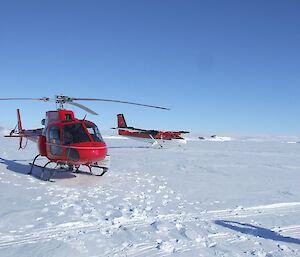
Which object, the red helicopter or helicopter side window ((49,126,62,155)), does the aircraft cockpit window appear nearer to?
the red helicopter

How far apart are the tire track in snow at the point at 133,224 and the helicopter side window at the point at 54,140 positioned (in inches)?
202

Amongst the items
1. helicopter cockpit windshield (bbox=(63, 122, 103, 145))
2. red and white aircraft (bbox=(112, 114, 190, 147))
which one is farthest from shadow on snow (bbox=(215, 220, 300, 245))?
red and white aircraft (bbox=(112, 114, 190, 147))

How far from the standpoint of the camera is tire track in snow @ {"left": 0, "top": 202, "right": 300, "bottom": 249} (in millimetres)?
5617

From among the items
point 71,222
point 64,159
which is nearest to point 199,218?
point 71,222

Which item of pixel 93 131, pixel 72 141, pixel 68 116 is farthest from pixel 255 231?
pixel 68 116

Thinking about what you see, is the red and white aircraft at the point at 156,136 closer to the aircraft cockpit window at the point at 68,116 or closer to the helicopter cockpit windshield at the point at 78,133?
the aircraft cockpit window at the point at 68,116

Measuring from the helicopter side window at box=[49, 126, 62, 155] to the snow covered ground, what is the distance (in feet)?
3.27

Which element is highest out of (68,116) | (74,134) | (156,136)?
(68,116)

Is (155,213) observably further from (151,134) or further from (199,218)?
(151,134)

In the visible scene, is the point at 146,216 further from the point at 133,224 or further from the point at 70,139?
the point at 70,139

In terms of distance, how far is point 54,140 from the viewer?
1143 cm

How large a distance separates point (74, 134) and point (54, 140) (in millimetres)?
868

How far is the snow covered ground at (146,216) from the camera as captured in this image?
538cm

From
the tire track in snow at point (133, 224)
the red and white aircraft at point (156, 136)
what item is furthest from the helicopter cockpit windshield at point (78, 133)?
the red and white aircraft at point (156, 136)
